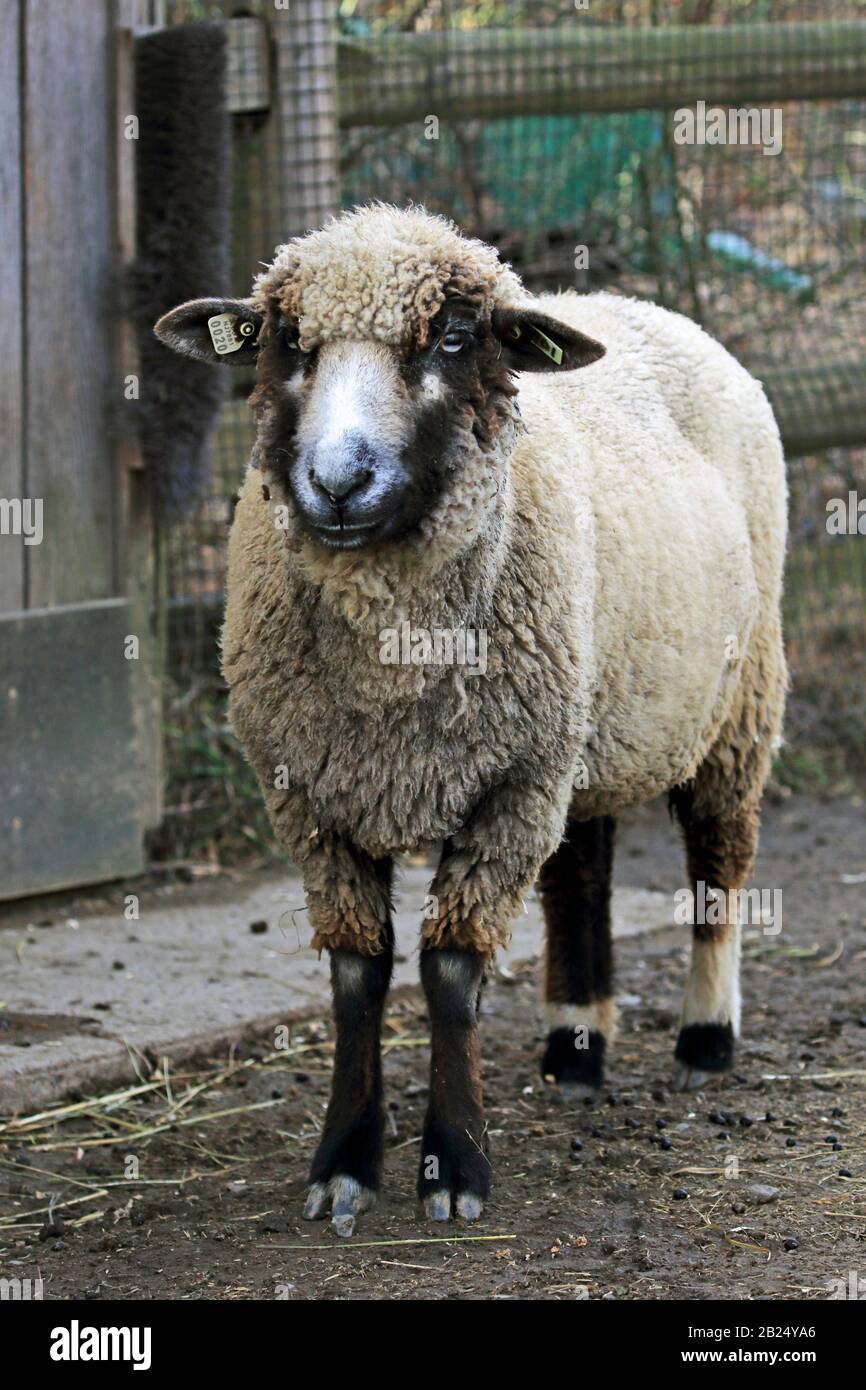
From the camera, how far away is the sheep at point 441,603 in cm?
355

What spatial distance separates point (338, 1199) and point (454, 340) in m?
1.86

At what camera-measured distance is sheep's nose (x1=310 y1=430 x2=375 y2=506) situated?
336 cm

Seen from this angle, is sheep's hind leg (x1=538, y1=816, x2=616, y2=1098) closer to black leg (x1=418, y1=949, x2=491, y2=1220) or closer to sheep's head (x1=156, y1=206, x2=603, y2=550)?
black leg (x1=418, y1=949, x2=491, y2=1220)

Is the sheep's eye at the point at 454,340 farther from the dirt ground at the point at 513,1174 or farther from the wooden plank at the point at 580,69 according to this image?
the wooden plank at the point at 580,69

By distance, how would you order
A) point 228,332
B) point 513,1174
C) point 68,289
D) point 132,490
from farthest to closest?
point 132,490
point 68,289
point 513,1174
point 228,332

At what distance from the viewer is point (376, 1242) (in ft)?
12.2

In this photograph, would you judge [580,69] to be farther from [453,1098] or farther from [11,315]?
[453,1098]

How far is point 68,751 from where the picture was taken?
241 inches

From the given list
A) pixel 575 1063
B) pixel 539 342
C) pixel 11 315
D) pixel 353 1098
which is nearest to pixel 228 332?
pixel 539 342

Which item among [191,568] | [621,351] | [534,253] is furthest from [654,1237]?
[534,253]

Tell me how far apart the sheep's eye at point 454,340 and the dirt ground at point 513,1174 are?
6.07ft

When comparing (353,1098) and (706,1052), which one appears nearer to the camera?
(353,1098)

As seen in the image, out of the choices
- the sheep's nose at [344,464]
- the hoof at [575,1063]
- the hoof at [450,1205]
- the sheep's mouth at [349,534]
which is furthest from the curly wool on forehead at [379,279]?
the hoof at [575,1063]

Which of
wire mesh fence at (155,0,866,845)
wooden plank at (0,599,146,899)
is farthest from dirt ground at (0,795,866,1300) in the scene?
wire mesh fence at (155,0,866,845)
